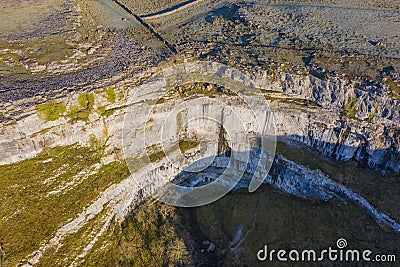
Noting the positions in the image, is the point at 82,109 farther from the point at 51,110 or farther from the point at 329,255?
the point at 329,255

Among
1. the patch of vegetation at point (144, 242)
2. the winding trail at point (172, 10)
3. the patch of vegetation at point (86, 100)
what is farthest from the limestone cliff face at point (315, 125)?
the winding trail at point (172, 10)

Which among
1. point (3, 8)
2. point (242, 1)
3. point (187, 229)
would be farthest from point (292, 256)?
point (3, 8)

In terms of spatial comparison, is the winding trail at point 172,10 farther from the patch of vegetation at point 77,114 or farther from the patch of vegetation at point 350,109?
the patch of vegetation at point 350,109

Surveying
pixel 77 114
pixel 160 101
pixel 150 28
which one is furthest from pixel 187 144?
pixel 150 28

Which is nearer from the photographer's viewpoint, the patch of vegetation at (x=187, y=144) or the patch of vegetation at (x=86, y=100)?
the patch of vegetation at (x=86, y=100)

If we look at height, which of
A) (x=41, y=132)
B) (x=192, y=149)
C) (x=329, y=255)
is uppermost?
(x=41, y=132)

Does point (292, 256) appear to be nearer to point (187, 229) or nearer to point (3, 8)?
point (187, 229)
